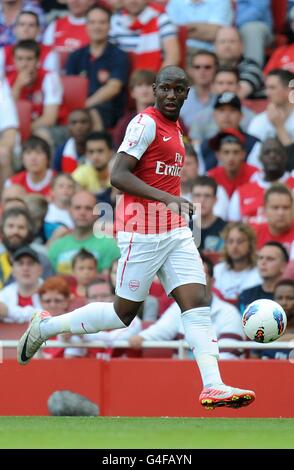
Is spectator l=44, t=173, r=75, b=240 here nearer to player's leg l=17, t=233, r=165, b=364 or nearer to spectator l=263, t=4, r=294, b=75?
spectator l=263, t=4, r=294, b=75

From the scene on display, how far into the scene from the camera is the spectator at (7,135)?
15.7 meters

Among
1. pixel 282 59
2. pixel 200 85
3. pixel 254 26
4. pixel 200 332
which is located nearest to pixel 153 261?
pixel 200 332

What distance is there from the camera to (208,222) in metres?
13.6

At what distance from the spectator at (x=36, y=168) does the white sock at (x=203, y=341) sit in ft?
21.0

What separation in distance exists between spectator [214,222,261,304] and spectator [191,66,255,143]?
2.39 metres

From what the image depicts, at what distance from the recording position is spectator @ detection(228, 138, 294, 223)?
13.8 m

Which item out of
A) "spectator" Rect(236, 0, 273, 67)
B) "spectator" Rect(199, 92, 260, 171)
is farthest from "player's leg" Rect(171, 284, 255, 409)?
"spectator" Rect(236, 0, 273, 67)

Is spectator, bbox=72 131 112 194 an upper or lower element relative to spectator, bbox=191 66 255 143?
lower

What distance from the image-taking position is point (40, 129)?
52.4 ft

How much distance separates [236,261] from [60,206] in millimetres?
2733

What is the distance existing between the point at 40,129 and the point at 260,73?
113 inches

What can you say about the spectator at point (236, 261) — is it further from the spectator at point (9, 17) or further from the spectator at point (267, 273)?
the spectator at point (9, 17)

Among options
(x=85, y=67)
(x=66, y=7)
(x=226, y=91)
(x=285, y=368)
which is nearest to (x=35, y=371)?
(x=285, y=368)

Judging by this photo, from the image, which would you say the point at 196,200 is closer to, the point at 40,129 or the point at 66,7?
the point at 40,129
